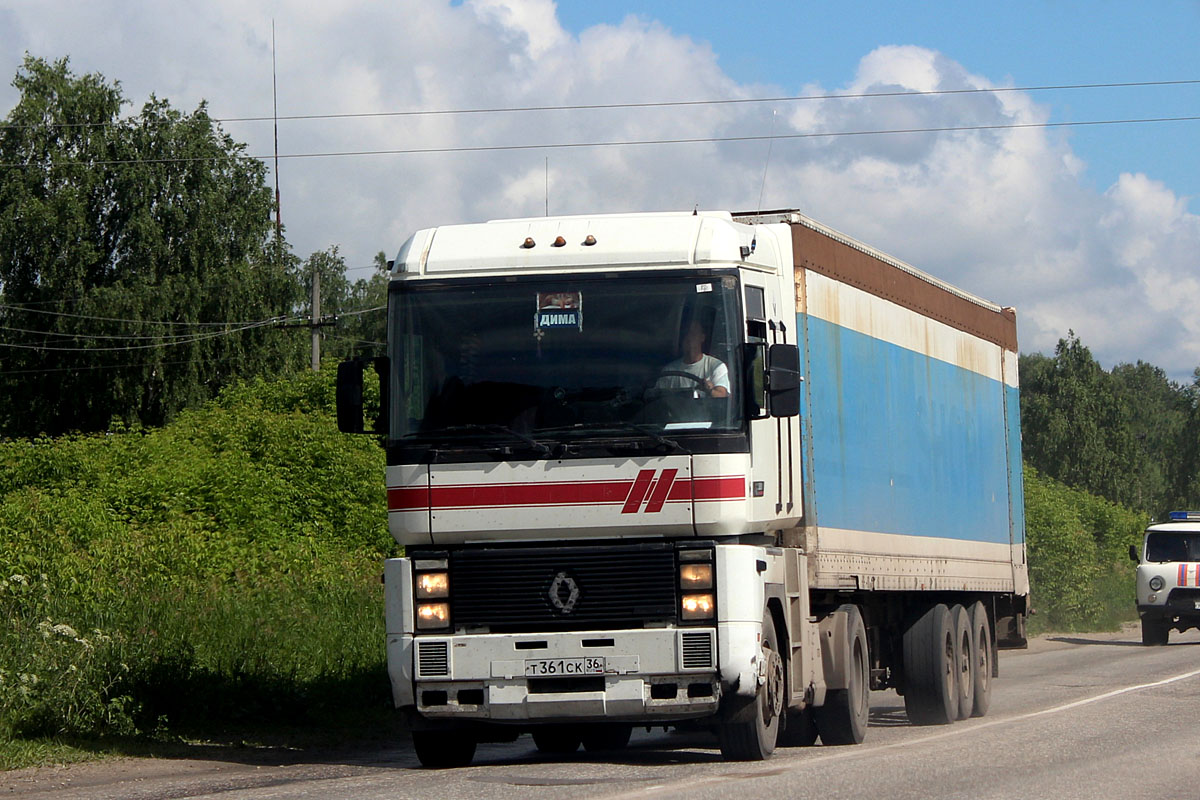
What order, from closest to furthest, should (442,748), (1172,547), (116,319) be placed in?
(442,748), (1172,547), (116,319)

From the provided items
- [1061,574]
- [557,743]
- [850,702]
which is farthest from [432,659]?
[1061,574]

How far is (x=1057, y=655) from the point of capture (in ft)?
97.6

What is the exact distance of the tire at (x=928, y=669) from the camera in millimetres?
15219

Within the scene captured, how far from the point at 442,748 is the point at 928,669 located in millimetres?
5728

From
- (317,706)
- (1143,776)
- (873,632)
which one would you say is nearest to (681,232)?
(1143,776)

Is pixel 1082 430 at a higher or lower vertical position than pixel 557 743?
higher

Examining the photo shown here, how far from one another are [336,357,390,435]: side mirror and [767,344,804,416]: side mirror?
241cm

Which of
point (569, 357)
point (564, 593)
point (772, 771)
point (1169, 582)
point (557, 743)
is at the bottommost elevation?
point (557, 743)

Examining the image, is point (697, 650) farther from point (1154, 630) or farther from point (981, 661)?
point (1154, 630)

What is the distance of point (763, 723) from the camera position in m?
10.8

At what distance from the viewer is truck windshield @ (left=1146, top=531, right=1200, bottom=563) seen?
33.2 m

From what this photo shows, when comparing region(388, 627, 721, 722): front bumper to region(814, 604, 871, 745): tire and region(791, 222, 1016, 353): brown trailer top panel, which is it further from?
region(791, 222, 1016, 353): brown trailer top panel

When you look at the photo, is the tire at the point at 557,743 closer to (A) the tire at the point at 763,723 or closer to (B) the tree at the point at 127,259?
(A) the tire at the point at 763,723

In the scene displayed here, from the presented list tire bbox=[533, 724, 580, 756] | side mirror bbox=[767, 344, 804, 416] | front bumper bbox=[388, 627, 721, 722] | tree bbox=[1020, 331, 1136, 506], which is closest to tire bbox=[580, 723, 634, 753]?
tire bbox=[533, 724, 580, 756]
